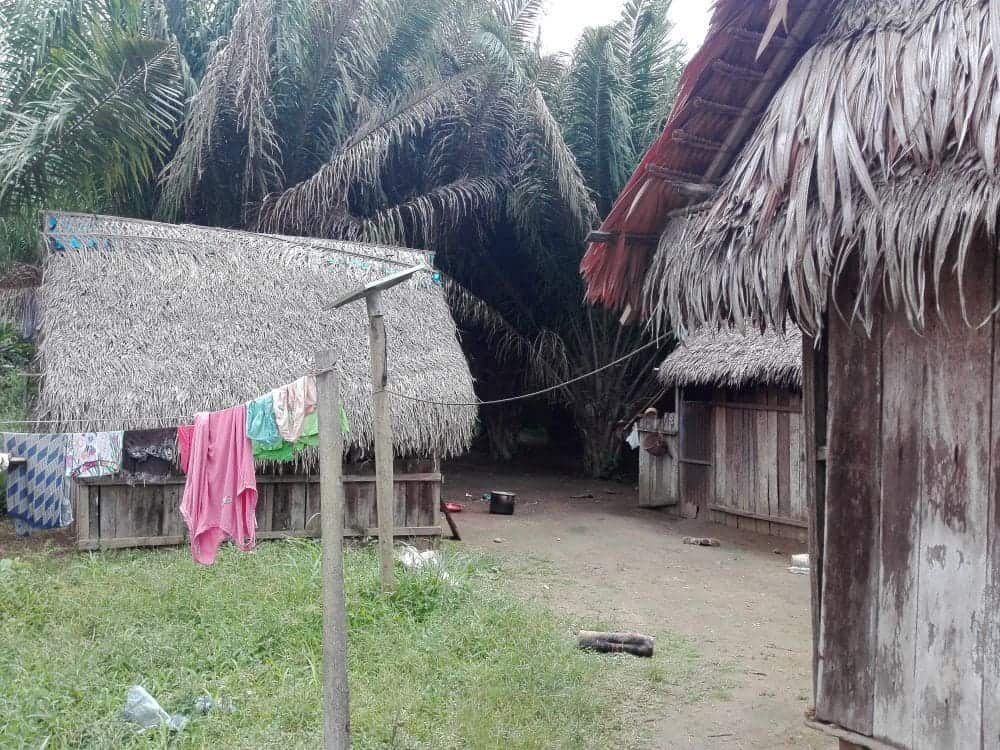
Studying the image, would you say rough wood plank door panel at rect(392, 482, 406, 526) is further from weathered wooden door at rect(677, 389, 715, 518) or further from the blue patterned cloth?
weathered wooden door at rect(677, 389, 715, 518)

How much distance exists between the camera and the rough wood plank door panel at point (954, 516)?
9.79ft

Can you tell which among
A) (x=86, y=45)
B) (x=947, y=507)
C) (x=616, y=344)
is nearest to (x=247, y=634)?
(x=947, y=507)

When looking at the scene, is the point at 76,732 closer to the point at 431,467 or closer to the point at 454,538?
the point at 431,467

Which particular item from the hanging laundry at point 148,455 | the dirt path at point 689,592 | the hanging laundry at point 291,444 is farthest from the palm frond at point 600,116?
the hanging laundry at point 148,455

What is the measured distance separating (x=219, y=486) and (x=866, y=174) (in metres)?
5.26

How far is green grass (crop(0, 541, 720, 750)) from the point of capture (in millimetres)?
4223

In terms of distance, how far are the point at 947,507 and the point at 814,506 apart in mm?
707

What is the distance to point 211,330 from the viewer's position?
8.66m

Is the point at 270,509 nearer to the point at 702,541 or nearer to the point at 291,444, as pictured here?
the point at 291,444

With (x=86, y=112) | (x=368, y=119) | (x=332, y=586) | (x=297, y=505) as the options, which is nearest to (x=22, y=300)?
(x=86, y=112)

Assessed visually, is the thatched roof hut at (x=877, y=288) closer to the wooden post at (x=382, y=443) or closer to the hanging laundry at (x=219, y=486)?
the wooden post at (x=382, y=443)

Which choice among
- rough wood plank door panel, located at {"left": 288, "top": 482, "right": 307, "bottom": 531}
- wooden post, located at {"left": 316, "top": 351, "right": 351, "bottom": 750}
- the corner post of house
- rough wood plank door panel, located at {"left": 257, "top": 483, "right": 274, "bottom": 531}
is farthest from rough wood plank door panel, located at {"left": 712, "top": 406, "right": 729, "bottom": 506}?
wooden post, located at {"left": 316, "top": 351, "right": 351, "bottom": 750}

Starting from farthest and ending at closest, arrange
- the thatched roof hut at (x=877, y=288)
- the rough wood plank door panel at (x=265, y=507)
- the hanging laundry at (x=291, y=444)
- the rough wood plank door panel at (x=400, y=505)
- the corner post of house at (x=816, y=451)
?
the rough wood plank door panel at (x=400, y=505)
the rough wood plank door panel at (x=265, y=507)
the hanging laundry at (x=291, y=444)
the corner post of house at (x=816, y=451)
the thatched roof hut at (x=877, y=288)

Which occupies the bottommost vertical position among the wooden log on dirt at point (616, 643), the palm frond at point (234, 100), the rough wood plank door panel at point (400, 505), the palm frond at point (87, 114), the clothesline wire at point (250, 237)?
the wooden log on dirt at point (616, 643)
